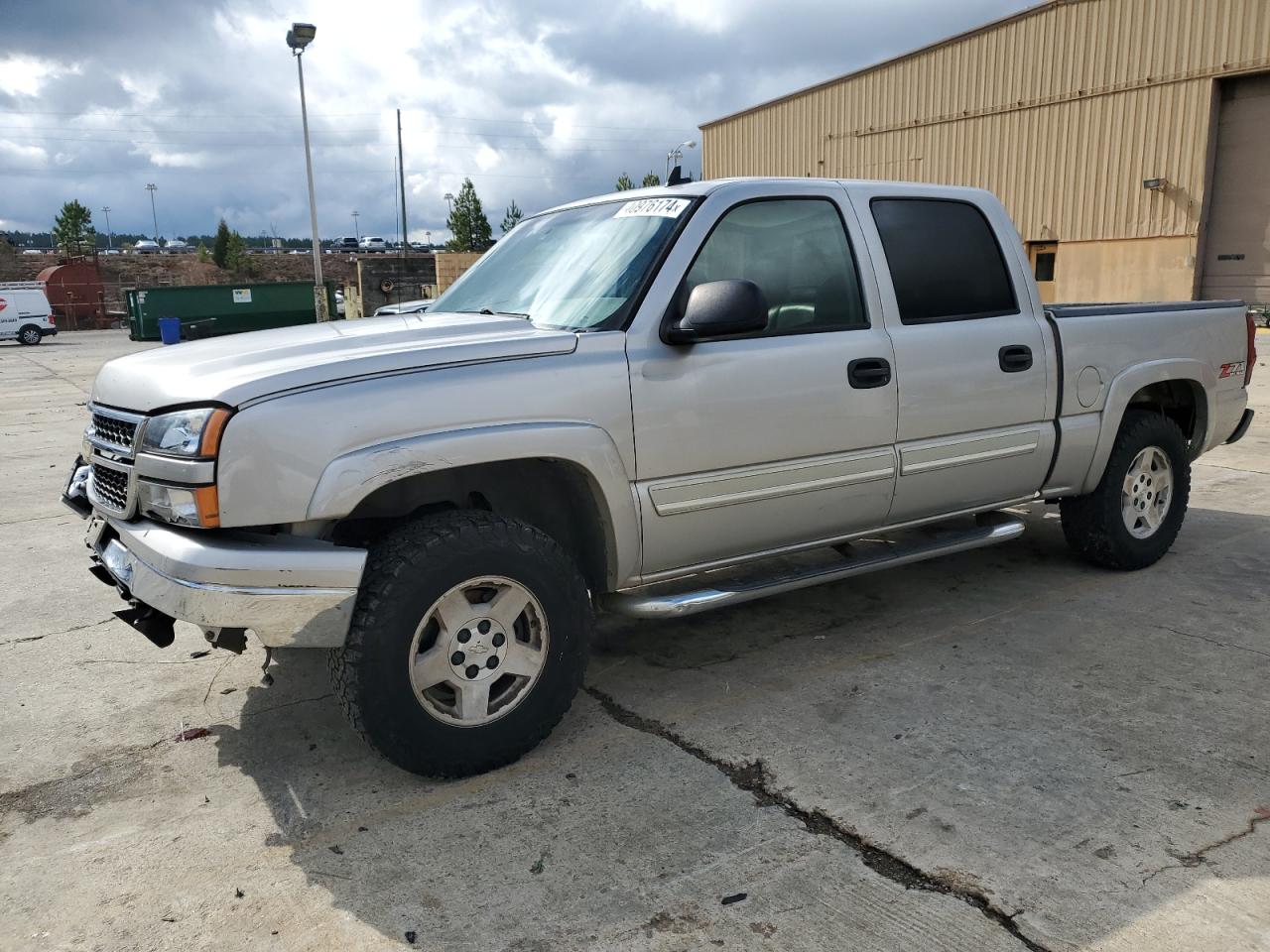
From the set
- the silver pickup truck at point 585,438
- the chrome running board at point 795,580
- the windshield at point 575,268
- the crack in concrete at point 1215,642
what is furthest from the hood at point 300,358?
the crack in concrete at point 1215,642

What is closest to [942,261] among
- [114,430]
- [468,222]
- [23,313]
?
[114,430]

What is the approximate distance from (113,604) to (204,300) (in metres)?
28.1

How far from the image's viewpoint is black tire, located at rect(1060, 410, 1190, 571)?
505 centimetres

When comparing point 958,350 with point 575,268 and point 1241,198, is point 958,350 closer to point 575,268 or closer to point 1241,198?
point 575,268

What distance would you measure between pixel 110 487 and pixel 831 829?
8.23 feet

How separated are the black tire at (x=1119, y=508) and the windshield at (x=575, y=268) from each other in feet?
8.78

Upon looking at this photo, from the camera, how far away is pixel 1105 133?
2392 cm

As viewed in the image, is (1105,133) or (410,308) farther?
(1105,133)

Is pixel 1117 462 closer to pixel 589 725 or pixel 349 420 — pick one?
pixel 589 725

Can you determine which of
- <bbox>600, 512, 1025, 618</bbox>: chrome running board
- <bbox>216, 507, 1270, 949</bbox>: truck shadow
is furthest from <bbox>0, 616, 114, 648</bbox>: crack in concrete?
<bbox>600, 512, 1025, 618</bbox>: chrome running board

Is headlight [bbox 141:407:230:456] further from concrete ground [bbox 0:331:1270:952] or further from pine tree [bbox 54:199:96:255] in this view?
pine tree [bbox 54:199:96:255]

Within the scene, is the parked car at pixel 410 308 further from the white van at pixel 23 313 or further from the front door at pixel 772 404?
the white van at pixel 23 313

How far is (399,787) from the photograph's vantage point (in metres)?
3.24

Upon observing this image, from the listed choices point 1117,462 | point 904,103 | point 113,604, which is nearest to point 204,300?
point 904,103
